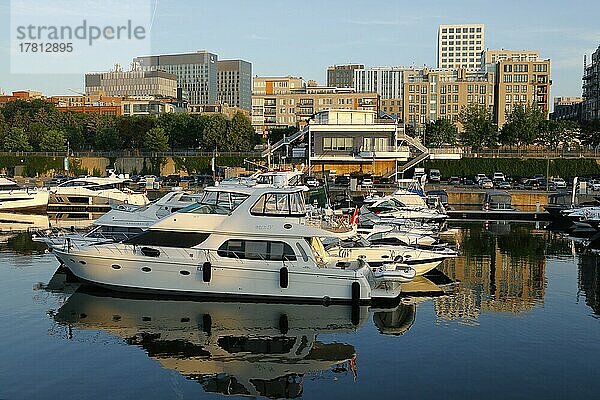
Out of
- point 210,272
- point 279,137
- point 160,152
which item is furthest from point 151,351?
point 279,137

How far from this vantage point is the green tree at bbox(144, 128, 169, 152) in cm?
8381

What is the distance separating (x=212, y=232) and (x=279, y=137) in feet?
236

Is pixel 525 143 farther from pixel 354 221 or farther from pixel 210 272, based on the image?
pixel 210 272

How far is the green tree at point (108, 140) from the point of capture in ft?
286

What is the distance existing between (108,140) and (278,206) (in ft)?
223

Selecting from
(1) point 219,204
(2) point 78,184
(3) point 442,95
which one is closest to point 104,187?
(2) point 78,184

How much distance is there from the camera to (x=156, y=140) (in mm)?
83750

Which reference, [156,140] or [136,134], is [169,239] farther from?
[136,134]

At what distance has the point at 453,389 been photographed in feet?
52.1

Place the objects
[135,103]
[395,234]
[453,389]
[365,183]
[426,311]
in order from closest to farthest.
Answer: [453,389], [426,311], [395,234], [365,183], [135,103]

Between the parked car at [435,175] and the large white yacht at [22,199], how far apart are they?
34.5m

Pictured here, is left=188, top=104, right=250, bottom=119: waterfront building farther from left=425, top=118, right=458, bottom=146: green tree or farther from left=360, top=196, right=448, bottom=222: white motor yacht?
left=360, top=196, right=448, bottom=222: white motor yacht

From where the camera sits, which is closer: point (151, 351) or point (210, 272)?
point (151, 351)

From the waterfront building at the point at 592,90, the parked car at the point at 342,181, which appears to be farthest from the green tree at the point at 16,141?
the waterfront building at the point at 592,90
